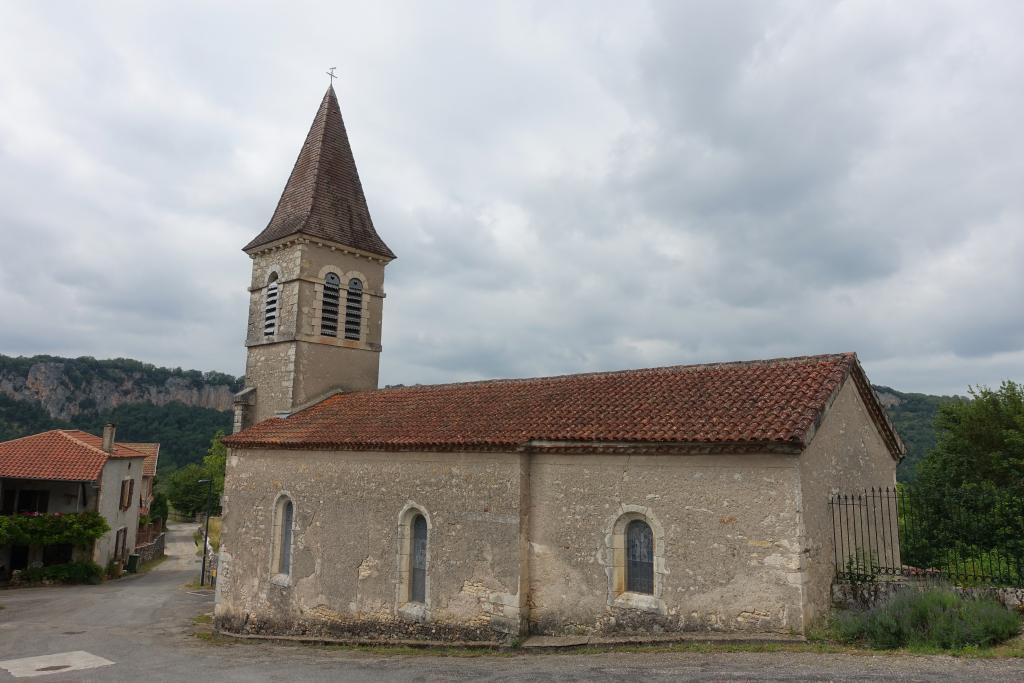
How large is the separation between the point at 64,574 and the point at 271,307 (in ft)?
62.0

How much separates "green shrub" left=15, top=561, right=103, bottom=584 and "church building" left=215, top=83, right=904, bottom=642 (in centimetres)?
A: 1800

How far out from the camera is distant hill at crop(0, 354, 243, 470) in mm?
78688

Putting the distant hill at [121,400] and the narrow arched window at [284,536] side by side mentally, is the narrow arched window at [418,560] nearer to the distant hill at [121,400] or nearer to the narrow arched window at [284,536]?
the narrow arched window at [284,536]

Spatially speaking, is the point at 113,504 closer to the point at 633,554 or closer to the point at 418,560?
the point at 418,560

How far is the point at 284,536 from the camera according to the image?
15.3m

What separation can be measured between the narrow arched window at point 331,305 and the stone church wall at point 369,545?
16.4ft

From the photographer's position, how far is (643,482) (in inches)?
405

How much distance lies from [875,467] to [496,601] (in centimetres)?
754

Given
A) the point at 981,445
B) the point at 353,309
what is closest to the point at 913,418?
the point at 981,445

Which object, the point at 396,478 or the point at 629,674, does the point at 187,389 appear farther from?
the point at 629,674

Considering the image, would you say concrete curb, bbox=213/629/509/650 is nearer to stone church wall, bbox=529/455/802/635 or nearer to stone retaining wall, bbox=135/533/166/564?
stone church wall, bbox=529/455/802/635

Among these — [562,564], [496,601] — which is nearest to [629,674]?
[562,564]

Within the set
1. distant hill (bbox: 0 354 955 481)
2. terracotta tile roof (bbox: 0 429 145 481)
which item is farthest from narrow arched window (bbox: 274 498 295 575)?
distant hill (bbox: 0 354 955 481)

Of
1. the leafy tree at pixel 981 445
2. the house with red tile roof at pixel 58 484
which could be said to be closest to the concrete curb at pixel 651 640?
the leafy tree at pixel 981 445
